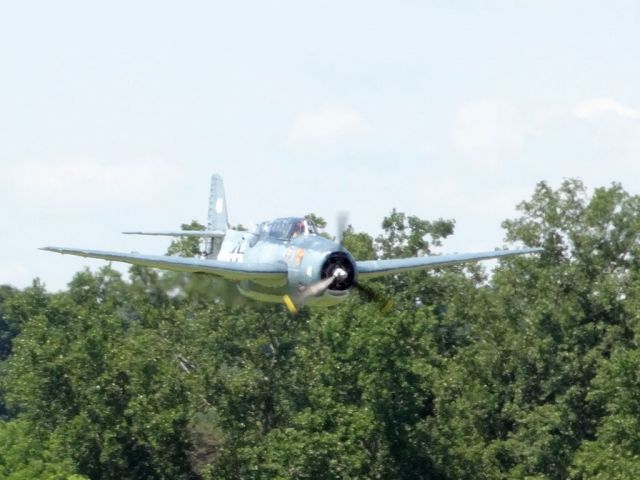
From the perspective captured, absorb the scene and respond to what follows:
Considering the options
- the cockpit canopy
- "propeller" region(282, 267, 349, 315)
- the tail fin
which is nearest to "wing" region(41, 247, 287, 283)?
the cockpit canopy

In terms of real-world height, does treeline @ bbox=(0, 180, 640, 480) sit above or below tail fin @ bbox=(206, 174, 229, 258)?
below

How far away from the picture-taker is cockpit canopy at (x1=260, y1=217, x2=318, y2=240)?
127 ft

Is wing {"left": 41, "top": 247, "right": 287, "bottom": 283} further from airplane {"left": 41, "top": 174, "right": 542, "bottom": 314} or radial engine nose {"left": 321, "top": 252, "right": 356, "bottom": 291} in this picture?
radial engine nose {"left": 321, "top": 252, "right": 356, "bottom": 291}

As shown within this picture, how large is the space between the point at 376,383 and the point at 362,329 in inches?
84.4

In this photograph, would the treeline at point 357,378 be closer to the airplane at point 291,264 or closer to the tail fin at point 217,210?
the tail fin at point 217,210

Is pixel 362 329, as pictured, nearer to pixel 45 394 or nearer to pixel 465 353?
pixel 465 353

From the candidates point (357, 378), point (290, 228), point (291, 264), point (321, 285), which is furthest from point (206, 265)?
point (357, 378)

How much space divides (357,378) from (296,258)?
27.1 m

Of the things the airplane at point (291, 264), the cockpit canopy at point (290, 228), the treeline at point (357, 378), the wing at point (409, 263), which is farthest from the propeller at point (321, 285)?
the treeline at point (357, 378)

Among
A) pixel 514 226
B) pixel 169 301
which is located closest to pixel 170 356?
pixel 169 301

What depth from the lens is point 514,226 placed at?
66500mm

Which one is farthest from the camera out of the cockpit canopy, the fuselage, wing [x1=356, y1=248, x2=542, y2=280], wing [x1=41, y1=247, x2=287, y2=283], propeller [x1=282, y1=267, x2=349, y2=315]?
wing [x1=356, y1=248, x2=542, y2=280]

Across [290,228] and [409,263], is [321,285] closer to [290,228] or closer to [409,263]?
[290,228]

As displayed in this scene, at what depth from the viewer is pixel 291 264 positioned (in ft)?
124
